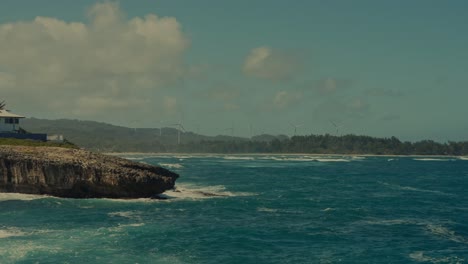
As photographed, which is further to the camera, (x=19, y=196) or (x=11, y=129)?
(x=11, y=129)

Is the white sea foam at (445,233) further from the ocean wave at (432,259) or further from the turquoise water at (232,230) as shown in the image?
the ocean wave at (432,259)

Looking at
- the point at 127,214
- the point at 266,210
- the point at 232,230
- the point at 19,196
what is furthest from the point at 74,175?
the point at 232,230

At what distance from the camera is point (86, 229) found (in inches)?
2035

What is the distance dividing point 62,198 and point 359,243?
45.3 m

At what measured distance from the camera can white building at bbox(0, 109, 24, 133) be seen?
3818 inches

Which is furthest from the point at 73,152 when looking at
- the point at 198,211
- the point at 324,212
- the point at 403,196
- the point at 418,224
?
the point at 403,196

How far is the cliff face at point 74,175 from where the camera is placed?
71.1 meters

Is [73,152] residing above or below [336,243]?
above

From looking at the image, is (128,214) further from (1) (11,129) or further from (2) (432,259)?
(1) (11,129)

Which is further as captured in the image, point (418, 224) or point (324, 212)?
point (324, 212)

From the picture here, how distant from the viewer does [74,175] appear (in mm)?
71500

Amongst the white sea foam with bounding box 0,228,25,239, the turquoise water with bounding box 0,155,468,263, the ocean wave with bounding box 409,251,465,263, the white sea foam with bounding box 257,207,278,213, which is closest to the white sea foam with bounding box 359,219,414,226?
the turquoise water with bounding box 0,155,468,263

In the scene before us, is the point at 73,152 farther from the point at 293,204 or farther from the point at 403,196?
the point at 403,196

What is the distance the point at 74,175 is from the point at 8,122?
35261mm
